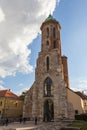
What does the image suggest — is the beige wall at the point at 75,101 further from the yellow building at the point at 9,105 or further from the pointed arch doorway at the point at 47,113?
the yellow building at the point at 9,105

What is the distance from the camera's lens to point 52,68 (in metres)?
41.8

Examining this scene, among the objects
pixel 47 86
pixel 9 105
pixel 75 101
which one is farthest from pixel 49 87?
pixel 9 105

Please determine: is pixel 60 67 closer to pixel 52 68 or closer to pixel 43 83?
pixel 52 68

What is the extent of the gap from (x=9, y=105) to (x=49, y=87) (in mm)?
14630

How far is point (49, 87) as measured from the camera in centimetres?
4081

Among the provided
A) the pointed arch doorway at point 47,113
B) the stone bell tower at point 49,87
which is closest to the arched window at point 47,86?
the stone bell tower at point 49,87

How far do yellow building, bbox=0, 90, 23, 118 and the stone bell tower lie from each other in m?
8.01

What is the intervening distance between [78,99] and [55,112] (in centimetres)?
615

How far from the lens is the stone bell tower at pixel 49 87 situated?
123 ft

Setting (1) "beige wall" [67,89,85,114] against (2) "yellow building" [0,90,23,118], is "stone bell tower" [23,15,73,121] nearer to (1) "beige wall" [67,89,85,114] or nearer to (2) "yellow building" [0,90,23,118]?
(1) "beige wall" [67,89,85,114]

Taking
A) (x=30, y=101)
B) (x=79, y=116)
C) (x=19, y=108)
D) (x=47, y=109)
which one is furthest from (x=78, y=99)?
(x=19, y=108)

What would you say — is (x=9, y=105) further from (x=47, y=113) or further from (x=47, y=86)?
(x=47, y=86)

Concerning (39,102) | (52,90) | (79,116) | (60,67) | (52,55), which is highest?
(52,55)

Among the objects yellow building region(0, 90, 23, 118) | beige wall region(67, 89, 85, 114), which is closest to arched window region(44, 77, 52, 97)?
beige wall region(67, 89, 85, 114)
